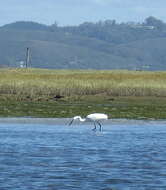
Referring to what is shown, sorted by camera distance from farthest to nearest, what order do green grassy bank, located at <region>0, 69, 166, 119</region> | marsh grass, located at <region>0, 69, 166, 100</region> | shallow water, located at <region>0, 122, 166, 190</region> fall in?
marsh grass, located at <region>0, 69, 166, 100</region>
green grassy bank, located at <region>0, 69, 166, 119</region>
shallow water, located at <region>0, 122, 166, 190</region>

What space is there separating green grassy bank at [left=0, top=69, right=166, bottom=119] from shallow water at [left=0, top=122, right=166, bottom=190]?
A: 7.02 m

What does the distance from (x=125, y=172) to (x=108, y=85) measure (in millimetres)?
34186

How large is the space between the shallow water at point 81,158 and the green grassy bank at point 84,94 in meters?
7.02

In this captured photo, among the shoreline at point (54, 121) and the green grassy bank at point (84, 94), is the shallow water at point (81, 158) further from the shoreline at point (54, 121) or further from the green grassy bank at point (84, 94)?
the green grassy bank at point (84, 94)

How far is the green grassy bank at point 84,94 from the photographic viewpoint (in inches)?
1635

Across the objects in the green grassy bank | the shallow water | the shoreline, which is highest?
the green grassy bank

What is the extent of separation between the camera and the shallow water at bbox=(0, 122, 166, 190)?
19078 mm

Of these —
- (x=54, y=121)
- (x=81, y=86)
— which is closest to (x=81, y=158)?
(x=54, y=121)

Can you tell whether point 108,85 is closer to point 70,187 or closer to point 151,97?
point 151,97

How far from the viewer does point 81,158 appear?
23391 mm

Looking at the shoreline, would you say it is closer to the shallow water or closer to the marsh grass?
the shallow water

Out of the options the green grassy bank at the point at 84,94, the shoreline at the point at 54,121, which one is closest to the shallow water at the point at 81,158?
the shoreline at the point at 54,121

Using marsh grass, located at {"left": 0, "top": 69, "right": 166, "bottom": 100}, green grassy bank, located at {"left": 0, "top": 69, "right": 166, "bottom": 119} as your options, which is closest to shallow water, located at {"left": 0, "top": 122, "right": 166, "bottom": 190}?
green grassy bank, located at {"left": 0, "top": 69, "right": 166, "bottom": 119}

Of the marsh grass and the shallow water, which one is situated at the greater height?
the marsh grass
